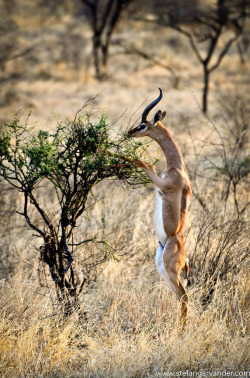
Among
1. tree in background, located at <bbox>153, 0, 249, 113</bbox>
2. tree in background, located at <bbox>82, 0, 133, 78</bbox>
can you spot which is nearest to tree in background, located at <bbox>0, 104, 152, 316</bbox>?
tree in background, located at <bbox>153, 0, 249, 113</bbox>

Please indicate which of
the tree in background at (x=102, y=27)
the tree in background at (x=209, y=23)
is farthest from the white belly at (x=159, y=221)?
the tree in background at (x=102, y=27)

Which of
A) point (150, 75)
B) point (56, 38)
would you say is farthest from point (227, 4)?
point (56, 38)

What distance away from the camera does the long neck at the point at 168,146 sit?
445 centimetres

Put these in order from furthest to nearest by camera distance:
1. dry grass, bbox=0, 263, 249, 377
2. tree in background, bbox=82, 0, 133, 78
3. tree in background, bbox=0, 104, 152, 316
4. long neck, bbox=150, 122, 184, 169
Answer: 1. tree in background, bbox=82, 0, 133, 78
2. long neck, bbox=150, 122, 184, 169
3. tree in background, bbox=0, 104, 152, 316
4. dry grass, bbox=0, 263, 249, 377

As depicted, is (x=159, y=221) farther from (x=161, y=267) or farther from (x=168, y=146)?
(x=168, y=146)

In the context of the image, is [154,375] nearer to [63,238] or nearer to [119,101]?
[63,238]

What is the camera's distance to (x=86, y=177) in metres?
4.31

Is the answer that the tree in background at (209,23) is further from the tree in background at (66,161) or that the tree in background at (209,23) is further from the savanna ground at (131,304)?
the tree in background at (66,161)

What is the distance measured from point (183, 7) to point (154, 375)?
18.5 m

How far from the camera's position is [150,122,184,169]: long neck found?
14.6 ft

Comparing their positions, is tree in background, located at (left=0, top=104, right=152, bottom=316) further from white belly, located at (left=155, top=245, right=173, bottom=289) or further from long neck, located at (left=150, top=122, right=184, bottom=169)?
white belly, located at (left=155, top=245, right=173, bottom=289)

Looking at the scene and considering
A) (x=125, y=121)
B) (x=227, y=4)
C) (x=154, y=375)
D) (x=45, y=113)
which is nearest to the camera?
(x=154, y=375)

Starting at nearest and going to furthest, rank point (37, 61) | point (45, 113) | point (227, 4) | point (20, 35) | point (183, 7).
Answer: point (45, 113) → point (227, 4) → point (183, 7) → point (37, 61) → point (20, 35)

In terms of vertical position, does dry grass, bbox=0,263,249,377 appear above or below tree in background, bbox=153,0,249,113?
below
